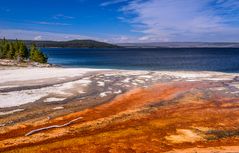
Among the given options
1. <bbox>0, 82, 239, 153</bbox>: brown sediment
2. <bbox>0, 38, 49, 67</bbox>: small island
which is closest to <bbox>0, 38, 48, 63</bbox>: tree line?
Answer: <bbox>0, 38, 49, 67</bbox>: small island

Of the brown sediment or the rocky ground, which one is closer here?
the brown sediment

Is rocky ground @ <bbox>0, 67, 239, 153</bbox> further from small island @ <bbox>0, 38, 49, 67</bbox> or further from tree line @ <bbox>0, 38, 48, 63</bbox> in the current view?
tree line @ <bbox>0, 38, 48, 63</bbox>

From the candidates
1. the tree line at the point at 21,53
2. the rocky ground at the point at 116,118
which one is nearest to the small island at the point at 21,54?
the tree line at the point at 21,53

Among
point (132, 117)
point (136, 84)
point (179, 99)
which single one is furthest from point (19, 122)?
point (136, 84)

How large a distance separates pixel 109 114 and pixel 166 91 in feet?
41.8

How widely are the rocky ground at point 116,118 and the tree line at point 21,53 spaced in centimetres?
5711

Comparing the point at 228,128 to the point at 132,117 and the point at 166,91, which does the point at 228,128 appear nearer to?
the point at 132,117

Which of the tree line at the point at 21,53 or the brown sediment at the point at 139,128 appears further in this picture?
the tree line at the point at 21,53

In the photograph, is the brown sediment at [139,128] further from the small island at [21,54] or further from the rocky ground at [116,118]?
→ the small island at [21,54]

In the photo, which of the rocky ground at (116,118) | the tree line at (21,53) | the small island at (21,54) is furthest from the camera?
the tree line at (21,53)

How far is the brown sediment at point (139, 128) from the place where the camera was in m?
16.3

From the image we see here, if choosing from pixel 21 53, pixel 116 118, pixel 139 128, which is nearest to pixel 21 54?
pixel 21 53

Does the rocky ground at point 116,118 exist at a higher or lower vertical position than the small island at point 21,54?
lower

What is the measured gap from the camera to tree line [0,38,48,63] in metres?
92.4
